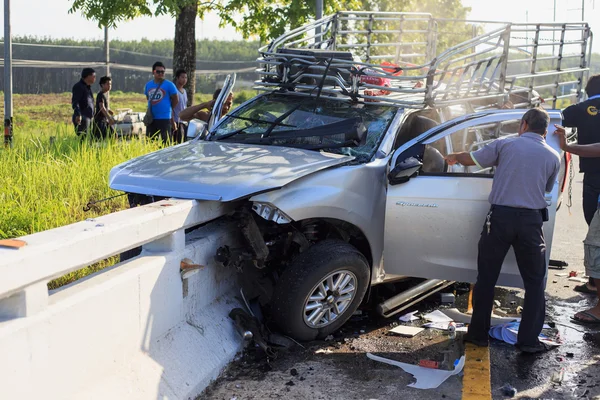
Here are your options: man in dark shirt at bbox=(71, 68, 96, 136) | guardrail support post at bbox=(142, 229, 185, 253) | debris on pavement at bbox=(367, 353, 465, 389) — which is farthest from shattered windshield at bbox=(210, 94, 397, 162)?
man in dark shirt at bbox=(71, 68, 96, 136)

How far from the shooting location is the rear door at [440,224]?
5.84 m

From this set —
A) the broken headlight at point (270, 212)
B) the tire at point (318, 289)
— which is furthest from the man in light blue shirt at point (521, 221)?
the broken headlight at point (270, 212)

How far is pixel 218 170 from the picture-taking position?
5477mm

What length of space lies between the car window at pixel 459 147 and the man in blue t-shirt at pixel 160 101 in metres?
5.48

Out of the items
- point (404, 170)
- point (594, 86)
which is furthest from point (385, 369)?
point (594, 86)

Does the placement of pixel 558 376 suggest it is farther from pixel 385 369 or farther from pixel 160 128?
pixel 160 128

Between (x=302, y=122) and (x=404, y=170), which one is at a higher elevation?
(x=302, y=122)

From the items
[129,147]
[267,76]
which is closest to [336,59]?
[267,76]

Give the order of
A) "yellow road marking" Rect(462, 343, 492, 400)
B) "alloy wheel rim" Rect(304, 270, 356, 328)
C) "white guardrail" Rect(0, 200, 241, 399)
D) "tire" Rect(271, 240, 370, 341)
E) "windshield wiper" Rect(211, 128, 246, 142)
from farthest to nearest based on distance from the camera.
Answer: "windshield wiper" Rect(211, 128, 246, 142), "alloy wheel rim" Rect(304, 270, 356, 328), "tire" Rect(271, 240, 370, 341), "yellow road marking" Rect(462, 343, 492, 400), "white guardrail" Rect(0, 200, 241, 399)

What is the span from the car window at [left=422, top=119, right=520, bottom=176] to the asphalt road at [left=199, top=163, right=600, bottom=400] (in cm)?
132

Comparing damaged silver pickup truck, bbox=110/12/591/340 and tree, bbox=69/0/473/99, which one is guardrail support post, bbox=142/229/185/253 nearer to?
damaged silver pickup truck, bbox=110/12/591/340

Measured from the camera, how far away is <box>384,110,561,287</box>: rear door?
5840 millimetres

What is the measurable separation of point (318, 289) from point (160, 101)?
682 centimetres

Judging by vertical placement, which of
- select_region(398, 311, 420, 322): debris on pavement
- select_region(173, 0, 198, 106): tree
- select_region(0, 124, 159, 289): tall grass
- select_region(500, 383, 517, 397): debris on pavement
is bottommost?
select_region(398, 311, 420, 322): debris on pavement
